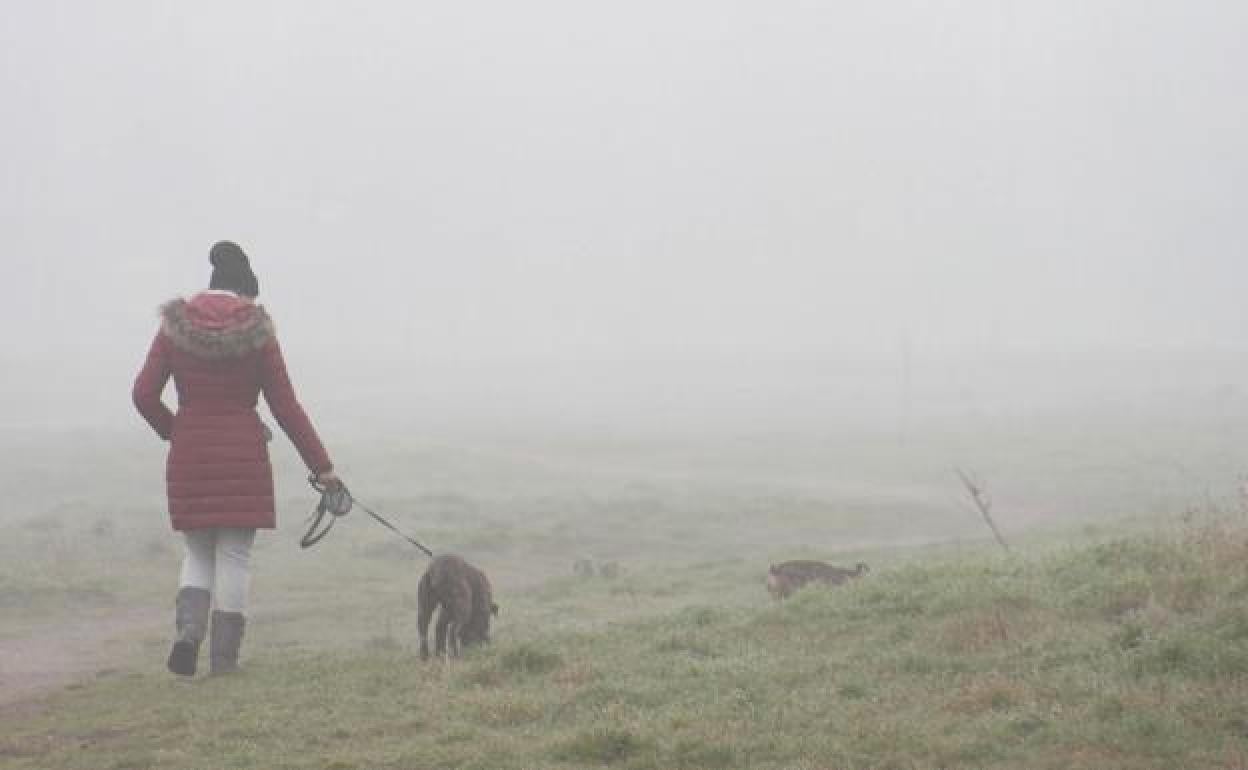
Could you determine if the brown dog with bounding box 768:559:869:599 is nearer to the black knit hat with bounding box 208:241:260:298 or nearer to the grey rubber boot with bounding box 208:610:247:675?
the grey rubber boot with bounding box 208:610:247:675

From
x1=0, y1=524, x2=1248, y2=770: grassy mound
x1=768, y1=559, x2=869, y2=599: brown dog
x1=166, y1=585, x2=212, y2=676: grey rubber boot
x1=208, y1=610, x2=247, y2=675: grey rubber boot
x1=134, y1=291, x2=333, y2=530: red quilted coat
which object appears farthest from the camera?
x1=768, y1=559, x2=869, y2=599: brown dog

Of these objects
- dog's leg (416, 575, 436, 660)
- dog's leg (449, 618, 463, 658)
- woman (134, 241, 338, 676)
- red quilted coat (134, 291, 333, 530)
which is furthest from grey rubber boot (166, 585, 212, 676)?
dog's leg (449, 618, 463, 658)

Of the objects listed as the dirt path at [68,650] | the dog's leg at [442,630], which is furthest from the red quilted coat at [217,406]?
the dirt path at [68,650]

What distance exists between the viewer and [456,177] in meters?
146

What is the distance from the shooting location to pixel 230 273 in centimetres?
1070

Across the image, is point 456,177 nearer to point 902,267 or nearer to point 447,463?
point 902,267

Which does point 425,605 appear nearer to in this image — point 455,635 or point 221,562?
point 455,635

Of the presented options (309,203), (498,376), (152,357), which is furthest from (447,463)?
(309,203)

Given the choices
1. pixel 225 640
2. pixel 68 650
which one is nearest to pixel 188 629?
pixel 225 640

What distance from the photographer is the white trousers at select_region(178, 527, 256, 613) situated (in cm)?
1041

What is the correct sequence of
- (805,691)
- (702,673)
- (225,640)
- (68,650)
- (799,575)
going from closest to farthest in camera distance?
1. (805,691)
2. (702,673)
3. (225,640)
4. (799,575)
5. (68,650)

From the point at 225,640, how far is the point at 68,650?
579cm

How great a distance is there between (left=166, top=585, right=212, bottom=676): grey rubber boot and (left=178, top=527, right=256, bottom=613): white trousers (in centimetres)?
8

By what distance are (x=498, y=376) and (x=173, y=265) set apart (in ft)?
142
